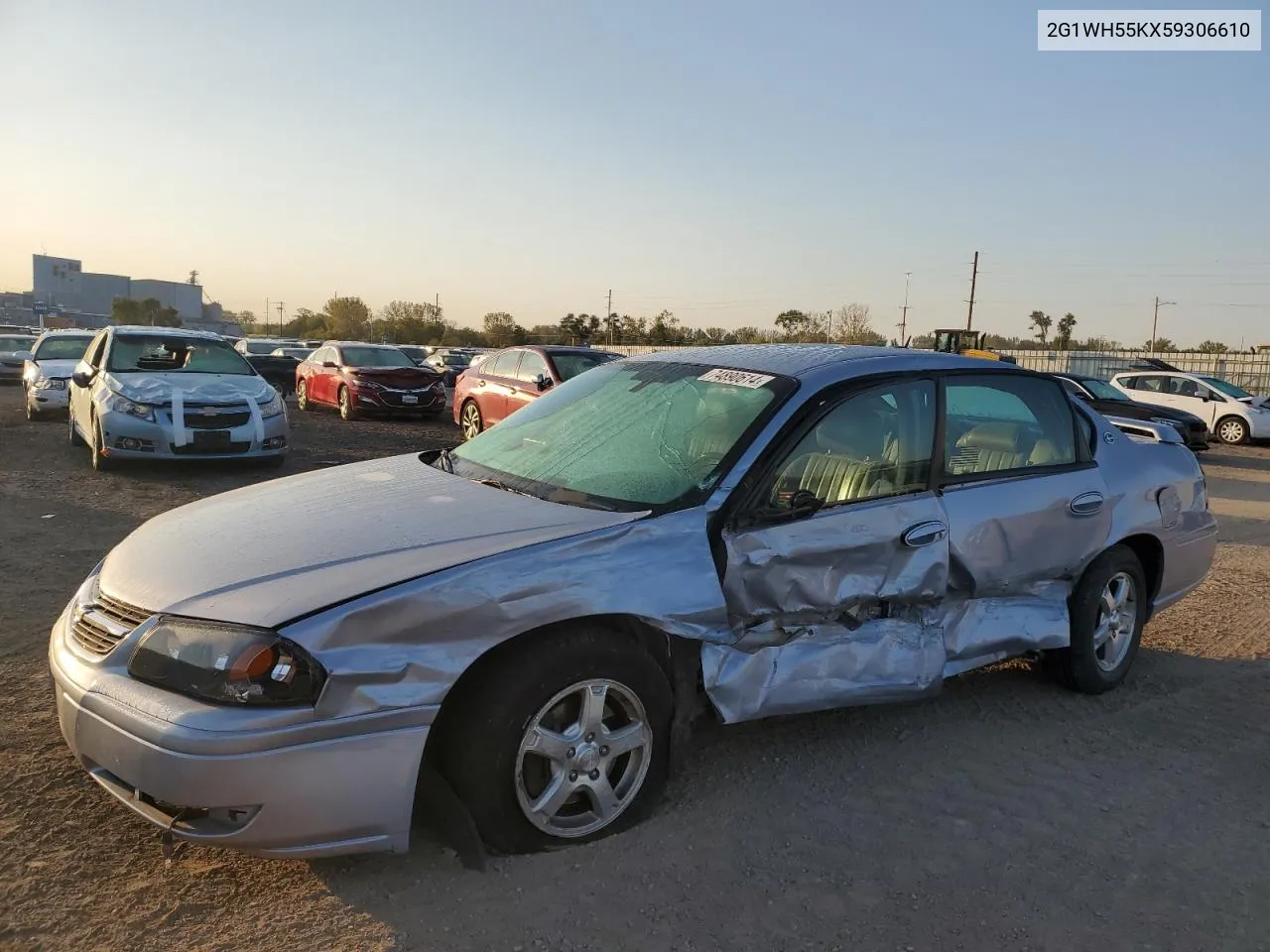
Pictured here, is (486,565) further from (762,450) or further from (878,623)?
(878,623)

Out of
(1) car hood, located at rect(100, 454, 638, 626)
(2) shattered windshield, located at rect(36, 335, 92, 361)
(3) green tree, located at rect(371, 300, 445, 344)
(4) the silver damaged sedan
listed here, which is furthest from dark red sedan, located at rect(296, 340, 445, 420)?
(3) green tree, located at rect(371, 300, 445, 344)

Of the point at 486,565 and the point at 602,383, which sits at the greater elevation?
the point at 602,383

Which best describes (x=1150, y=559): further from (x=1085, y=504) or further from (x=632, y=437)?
(x=632, y=437)

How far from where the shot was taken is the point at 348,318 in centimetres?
10731

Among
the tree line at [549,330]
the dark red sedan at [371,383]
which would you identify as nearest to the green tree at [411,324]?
the tree line at [549,330]

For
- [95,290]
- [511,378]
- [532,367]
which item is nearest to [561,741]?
[532,367]

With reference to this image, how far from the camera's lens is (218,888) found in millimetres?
2635

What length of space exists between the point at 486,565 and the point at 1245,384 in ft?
144

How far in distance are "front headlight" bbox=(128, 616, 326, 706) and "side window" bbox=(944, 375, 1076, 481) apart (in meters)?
2.59

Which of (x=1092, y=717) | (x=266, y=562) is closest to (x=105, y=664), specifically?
(x=266, y=562)

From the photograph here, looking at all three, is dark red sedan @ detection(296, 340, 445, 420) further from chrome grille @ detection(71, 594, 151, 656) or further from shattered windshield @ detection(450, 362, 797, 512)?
chrome grille @ detection(71, 594, 151, 656)

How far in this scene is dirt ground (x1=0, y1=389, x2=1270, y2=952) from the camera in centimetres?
252

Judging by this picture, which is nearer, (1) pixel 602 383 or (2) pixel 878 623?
(2) pixel 878 623

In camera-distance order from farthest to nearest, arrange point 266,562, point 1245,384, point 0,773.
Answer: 1. point 1245,384
2. point 0,773
3. point 266,562
